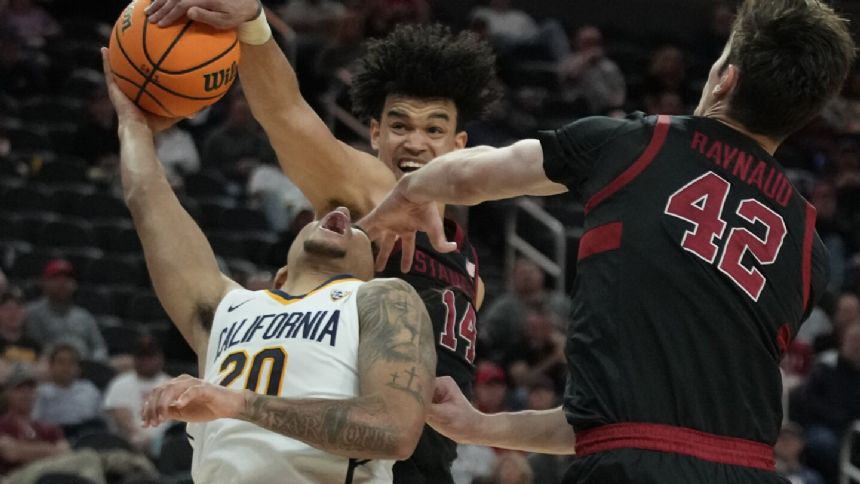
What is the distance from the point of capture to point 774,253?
387cm

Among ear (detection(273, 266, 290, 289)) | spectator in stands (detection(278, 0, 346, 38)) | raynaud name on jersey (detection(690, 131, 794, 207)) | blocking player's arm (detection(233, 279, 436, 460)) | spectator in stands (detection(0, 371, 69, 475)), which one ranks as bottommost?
spectator in stands (detection(0, 371, 69, 475))

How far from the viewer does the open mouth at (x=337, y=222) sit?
4695 millimetres

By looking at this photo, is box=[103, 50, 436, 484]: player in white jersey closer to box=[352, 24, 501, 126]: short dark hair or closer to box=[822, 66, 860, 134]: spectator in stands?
box=[352, 24, 501, 126]: short dark hair

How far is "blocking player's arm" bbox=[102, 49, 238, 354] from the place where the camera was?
4934 mm

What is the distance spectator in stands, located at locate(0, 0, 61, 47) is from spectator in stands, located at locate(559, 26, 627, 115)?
18.3 ft

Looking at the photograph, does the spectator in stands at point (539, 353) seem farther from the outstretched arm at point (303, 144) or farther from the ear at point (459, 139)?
the outstretched arm at point (303, 144)

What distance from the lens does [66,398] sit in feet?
35.4

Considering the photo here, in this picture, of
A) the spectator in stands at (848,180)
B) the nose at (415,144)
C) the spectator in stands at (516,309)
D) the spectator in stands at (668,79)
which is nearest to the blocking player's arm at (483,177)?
the nose at (415,144)

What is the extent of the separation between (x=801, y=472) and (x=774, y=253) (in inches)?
309

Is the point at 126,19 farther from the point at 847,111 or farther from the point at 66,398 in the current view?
the point at 847,111

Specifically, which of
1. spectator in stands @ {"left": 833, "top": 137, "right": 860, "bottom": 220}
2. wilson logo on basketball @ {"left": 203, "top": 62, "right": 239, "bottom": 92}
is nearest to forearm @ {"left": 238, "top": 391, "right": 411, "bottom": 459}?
wilson logo on basketball @ {"left": 203, "top": 62, "right": 239, "bottom": 92}

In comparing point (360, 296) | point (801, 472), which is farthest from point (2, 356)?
point (360, 296)

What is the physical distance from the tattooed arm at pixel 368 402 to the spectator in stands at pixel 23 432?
A: 243 inches

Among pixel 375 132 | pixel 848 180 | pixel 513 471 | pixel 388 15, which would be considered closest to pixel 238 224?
pixel 388 15
